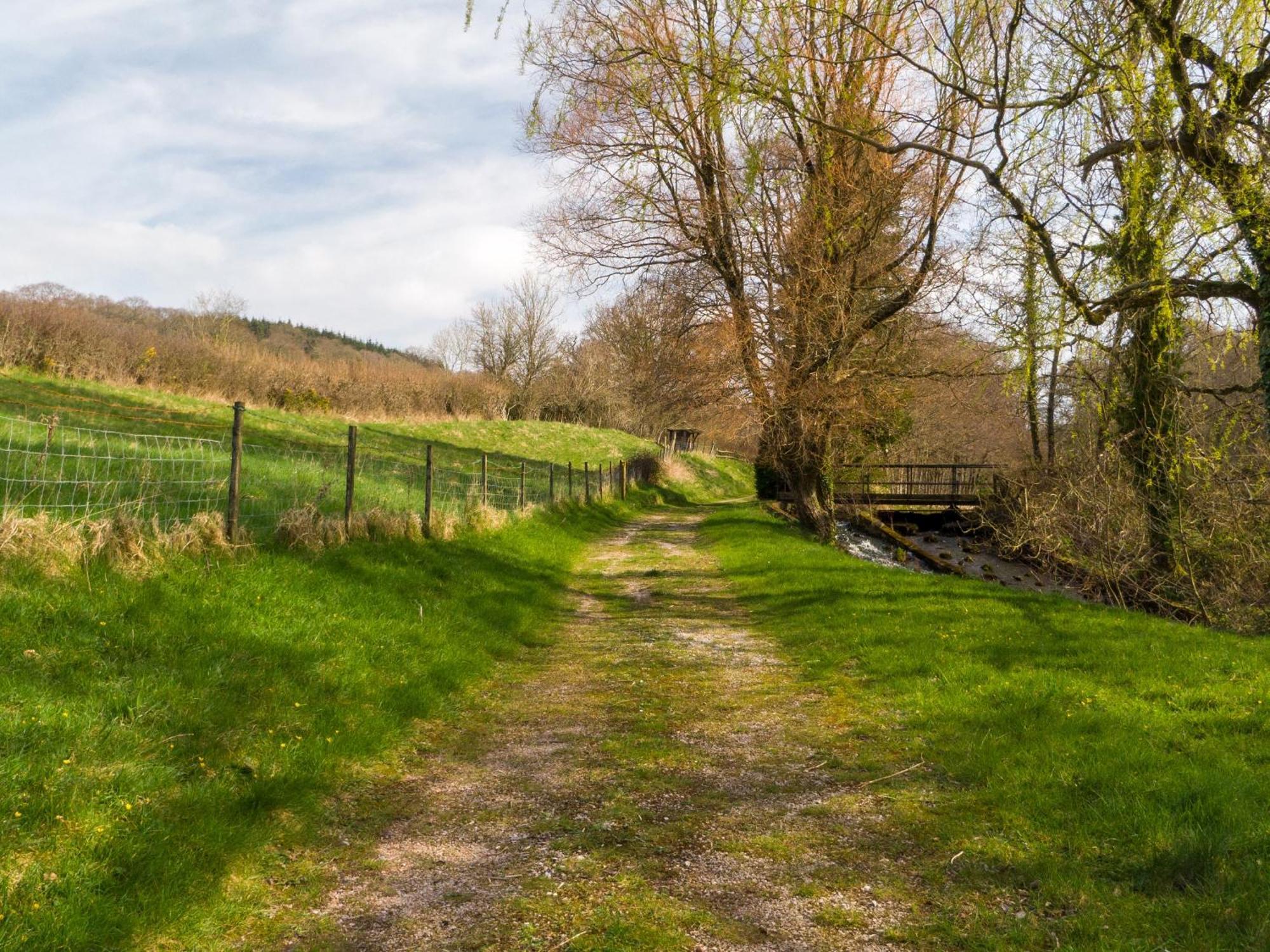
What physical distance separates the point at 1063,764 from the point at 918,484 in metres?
24.3

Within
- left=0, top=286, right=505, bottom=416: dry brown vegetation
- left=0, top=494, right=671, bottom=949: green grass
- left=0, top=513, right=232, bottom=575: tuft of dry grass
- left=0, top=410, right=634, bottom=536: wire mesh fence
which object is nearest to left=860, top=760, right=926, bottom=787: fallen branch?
left=0, top=494, right=671, bottom=949: green grass

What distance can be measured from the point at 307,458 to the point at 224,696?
9.58 metres

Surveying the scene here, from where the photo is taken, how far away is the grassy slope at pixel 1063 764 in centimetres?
344

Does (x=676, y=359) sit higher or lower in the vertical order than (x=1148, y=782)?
higher

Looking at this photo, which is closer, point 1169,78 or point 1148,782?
point 1148,782

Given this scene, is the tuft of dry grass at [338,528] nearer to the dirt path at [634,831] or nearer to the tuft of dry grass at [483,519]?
the tuft of dry grass at [483,519]

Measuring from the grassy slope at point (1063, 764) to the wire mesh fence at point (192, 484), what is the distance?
5884 mm

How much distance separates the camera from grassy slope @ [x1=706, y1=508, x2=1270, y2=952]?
344 centimetres

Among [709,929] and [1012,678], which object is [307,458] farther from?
[709,929]

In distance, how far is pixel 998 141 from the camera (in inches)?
279

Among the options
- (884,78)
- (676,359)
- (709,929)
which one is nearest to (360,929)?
(709,929)

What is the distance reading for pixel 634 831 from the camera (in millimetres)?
4297

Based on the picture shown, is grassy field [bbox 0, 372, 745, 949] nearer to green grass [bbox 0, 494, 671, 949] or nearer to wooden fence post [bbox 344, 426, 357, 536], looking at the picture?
green grass [bbox 0, 494, 671, 949]

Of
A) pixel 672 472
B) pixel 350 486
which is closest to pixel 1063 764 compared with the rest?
pixel 350 486
